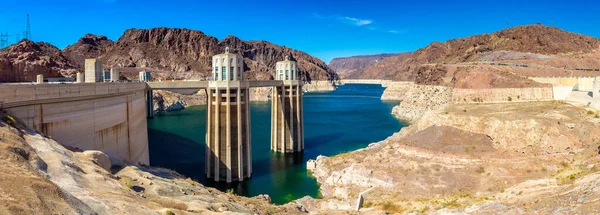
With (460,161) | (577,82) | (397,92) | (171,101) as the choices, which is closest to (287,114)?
(460,161)

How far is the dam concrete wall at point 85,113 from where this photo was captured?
18.5 meters

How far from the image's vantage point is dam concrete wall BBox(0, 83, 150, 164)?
727 inches

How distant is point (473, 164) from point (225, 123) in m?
21.9

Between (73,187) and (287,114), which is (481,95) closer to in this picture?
(287,114)

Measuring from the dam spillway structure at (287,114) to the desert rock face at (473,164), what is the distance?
1166 cm

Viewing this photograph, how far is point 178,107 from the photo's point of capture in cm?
12069

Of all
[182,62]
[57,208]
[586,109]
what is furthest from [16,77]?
[182,62]

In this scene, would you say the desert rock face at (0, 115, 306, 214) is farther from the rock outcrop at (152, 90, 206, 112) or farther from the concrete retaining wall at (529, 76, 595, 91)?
the rock outcrop at (152, 90, 206, 112)

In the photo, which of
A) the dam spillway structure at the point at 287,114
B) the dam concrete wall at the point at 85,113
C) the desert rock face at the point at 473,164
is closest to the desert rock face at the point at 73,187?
the dam concrete wall at the point at 85,113

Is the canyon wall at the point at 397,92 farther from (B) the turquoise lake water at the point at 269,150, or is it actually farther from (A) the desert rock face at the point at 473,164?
(A) the desert rock face at the point at 473,164

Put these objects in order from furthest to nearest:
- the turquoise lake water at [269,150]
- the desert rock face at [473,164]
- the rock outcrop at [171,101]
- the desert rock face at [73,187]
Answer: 1. the rock outcrop at [171,101]
2. the turquoise lake water at [269,150]
3. the desert rock face at [473,164]
4. the desert rock face at [73,187]

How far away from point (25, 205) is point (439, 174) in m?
27.9

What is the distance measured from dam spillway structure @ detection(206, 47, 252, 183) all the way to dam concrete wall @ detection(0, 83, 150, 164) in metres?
6.29

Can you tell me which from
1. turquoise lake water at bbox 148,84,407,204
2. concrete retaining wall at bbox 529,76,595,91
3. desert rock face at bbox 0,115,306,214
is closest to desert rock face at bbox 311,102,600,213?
turquoise lake water at bbox 148,84,407,204
